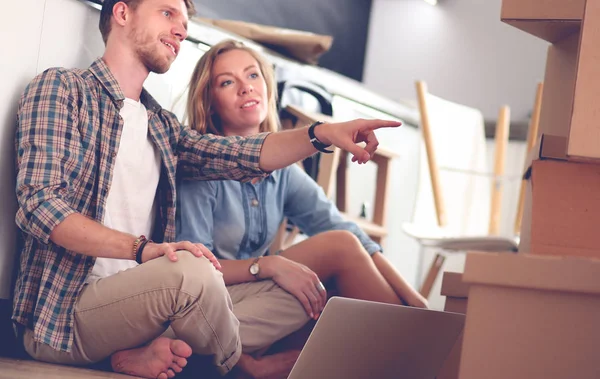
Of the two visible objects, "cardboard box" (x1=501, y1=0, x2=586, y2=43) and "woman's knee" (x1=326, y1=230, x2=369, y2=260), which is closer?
"cardboard box" (x1=501, y1=0, x2=586, y2=43)

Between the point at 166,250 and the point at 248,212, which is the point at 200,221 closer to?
the point at 248,212

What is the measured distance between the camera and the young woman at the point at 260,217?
66.9 inches

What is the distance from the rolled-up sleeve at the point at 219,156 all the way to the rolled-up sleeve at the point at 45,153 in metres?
0.30

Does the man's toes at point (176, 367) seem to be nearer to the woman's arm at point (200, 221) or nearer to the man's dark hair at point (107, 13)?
the woman's arm at point (200, 221)

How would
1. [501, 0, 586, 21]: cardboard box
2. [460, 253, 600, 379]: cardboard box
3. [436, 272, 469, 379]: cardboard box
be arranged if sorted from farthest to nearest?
[436, 272, 469, 379]: cardboard box → [501, 0, 586, 21]: cardboard box → [460, 253, 600, 379]: cardboard box

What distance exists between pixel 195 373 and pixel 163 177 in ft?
1.32

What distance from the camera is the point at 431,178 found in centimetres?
300

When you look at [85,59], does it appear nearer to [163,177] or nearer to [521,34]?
[163,177]

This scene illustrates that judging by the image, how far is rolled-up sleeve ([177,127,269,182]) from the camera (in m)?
1.60

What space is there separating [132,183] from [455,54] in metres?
2.81

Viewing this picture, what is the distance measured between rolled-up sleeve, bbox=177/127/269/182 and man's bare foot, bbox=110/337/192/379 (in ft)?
1.32

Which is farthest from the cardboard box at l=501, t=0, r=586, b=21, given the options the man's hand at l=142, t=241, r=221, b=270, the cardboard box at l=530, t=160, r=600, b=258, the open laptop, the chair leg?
the chair leg

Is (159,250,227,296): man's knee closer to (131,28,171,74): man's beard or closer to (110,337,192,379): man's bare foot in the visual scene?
(110,337,192,379): man's bare foot

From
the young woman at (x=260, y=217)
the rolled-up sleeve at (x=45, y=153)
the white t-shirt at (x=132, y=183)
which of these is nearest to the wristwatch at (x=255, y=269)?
the young woman at (x=260, y=217)
